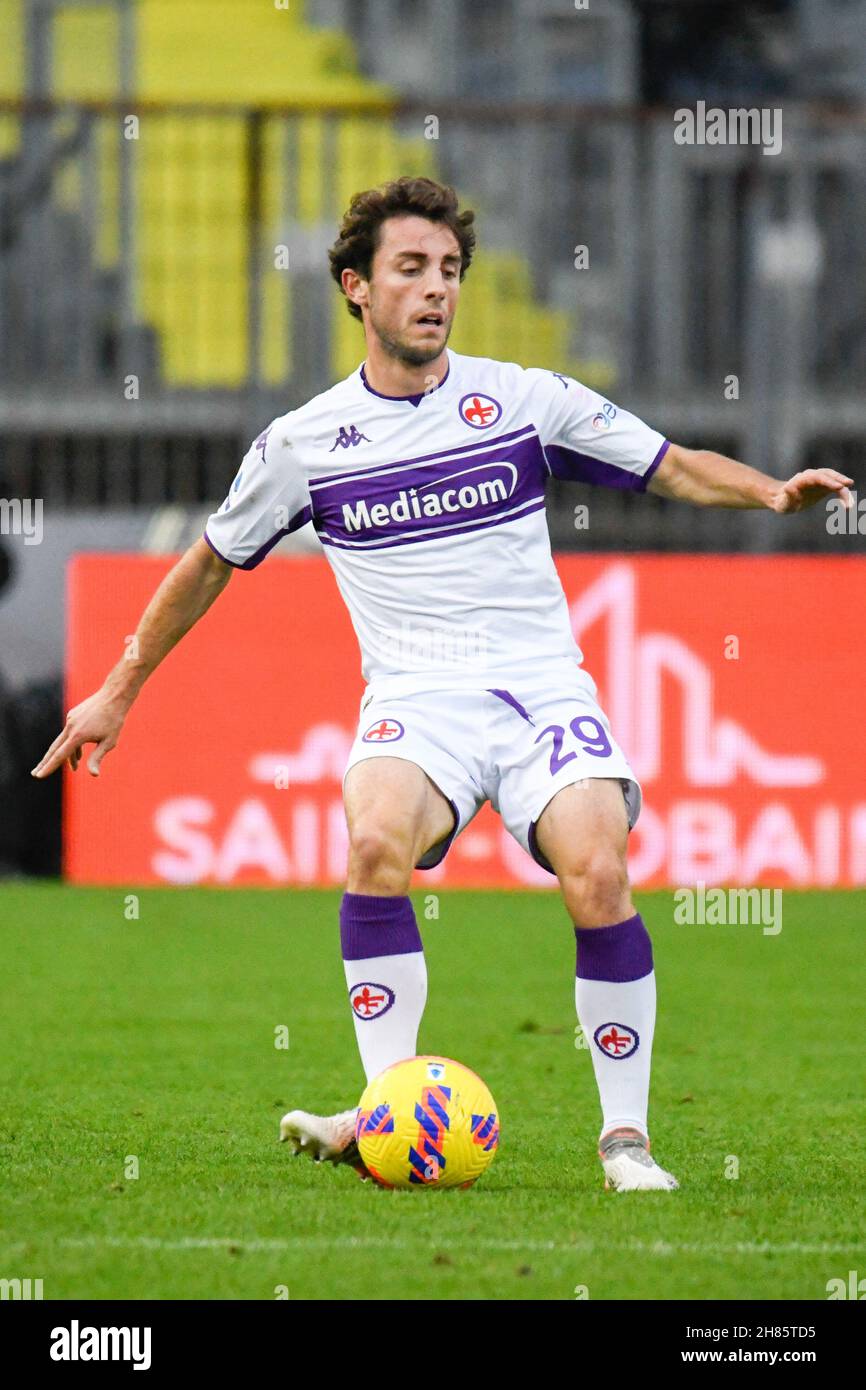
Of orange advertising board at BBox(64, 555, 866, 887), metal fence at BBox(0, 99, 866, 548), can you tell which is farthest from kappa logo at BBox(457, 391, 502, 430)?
metal fence at BBox(0, 99, 866, 548)

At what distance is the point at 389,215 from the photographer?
570 centimetres

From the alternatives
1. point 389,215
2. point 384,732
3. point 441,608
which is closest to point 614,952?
point 384,732

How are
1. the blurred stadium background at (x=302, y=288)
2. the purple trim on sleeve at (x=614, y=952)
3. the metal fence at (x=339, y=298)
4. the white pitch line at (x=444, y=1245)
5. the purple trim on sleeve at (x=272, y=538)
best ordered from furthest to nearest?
the metal fence at (x=339, y=298) → the blurred stadium background at (x=302, y=288) → the purple trim on sleeve at (x=272, y=538) → the purple trim on sleeve at (x=614, y=952) → the white pitch line at (x=444, y=1245)

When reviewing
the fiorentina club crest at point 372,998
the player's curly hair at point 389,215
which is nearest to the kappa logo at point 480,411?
the player's curly hair at point 389,215

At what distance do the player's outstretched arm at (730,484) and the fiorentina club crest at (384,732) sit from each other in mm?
841

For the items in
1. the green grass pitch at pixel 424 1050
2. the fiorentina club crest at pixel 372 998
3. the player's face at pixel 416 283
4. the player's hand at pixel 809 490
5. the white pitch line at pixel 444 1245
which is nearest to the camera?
the green grass pitch at pixel 424 1050

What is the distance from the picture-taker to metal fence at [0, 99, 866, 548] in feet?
48.8

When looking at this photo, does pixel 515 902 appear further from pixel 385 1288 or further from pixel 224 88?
pixel 224 88

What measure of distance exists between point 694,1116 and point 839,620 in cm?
662

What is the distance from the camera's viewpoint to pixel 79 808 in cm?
1291

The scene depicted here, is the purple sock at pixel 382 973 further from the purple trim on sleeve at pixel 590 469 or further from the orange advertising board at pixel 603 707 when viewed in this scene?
the orange advertising board at pixel 603 707

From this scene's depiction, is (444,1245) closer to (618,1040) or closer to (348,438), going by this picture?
(618,1040)

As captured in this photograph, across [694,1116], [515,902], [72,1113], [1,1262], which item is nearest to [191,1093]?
[72,1113]

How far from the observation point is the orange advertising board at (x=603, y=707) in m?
Result: 12.5
